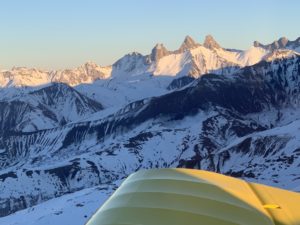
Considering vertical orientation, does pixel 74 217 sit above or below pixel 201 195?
below

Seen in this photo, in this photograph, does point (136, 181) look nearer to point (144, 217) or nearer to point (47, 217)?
point (144, 217)

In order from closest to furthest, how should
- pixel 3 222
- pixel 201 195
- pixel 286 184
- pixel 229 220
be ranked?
pixel 229 220, pixel 201 195, pixel 3 222, pixel 286 184

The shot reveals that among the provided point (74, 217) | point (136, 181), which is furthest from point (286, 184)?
point (136, 181)

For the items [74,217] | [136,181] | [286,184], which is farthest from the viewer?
[286,184]

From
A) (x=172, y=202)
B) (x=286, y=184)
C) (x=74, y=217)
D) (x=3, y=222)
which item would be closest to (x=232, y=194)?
(x=172, y=202)

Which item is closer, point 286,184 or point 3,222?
Result: point 3,222

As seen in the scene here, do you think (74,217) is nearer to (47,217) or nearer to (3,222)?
(47,217)
